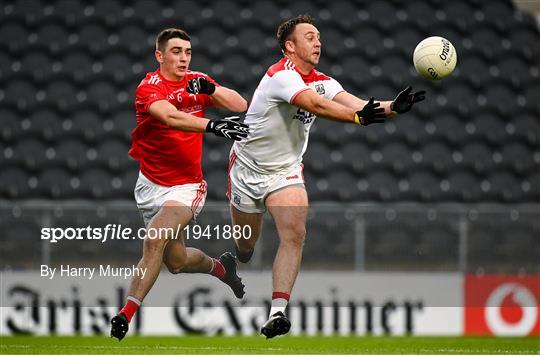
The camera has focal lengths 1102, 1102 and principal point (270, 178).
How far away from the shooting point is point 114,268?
1059 cm

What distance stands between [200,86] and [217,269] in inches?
61.6

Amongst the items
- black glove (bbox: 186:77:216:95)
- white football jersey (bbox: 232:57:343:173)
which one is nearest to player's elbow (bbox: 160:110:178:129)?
black glove (bbox: 186:77:216:95)

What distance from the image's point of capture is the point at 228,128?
692cm

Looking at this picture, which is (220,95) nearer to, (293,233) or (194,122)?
(194,122)

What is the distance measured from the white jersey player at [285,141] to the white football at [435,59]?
1.31ft

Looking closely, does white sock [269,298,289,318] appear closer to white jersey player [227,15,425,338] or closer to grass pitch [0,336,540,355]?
white jersey player [227,15,425,338]

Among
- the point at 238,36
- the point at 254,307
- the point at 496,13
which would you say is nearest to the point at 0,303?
the point at 254,307

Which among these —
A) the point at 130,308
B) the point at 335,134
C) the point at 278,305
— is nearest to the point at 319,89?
the point at 278,305

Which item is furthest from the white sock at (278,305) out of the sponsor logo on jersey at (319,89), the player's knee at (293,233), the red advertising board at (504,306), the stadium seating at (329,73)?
the stadium seating at (329,73)

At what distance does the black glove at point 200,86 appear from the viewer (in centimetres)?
732

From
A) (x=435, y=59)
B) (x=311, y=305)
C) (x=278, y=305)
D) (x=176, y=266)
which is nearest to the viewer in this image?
(x=278, y=305)

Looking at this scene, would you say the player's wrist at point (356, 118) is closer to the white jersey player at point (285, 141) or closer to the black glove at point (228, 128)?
the white jersey player at point (285, 141)

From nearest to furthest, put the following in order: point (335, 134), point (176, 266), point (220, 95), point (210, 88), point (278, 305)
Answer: point (278, 305)
point (210, 88)
point (220, 95)
point (176, 266)
point (335, 134)

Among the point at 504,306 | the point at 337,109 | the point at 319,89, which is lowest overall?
the point at 504,306
